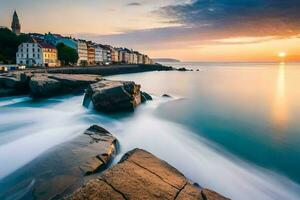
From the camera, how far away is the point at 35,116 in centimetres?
2116

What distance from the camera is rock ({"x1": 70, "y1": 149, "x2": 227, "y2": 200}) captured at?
5.34 metres

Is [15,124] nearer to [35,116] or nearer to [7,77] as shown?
[35,116]

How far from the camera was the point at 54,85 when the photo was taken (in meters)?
30.0

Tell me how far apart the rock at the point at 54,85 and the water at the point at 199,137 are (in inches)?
103

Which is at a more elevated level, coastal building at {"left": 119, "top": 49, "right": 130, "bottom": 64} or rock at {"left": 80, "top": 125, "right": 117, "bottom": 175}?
coastal building at {"left": 119, "top": 49, "right": 130, "bottom": 64}

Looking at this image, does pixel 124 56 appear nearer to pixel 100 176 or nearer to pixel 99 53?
pixel 99 53

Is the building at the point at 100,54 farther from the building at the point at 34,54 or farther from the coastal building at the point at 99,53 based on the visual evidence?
the building at the point at 34,54

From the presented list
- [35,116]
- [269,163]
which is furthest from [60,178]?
[35,116]

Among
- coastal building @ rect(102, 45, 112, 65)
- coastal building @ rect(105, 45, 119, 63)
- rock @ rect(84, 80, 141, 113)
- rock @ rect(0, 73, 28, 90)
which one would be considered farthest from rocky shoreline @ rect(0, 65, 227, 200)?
coastal building @ rect(105, 45, 119, 63)

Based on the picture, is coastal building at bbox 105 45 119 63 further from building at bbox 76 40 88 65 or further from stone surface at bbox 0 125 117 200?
stone surface at bbox 0 125 117 200

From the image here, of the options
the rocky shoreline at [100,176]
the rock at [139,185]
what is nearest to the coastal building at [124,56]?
the rocky shoreline at [100,176]

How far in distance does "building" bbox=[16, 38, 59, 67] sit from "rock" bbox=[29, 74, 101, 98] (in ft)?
164

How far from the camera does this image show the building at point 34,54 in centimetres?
7700

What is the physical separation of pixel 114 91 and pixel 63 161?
39.5 feet
